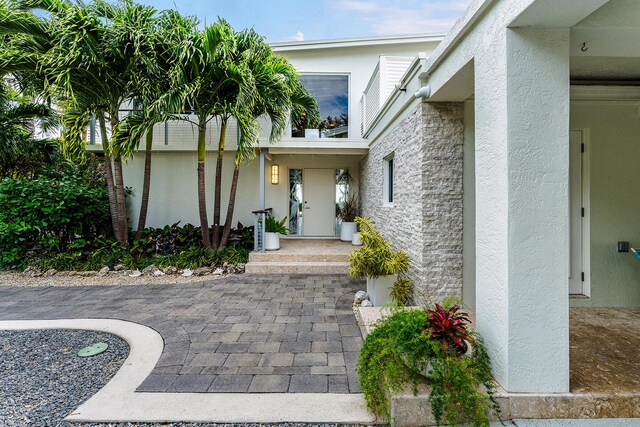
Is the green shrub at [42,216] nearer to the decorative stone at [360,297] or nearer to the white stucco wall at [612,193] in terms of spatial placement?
the decorative stone at [360,297]

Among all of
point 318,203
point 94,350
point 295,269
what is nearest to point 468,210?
point 295,269

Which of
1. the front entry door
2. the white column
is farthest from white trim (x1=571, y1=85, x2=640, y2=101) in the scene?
the front entry door

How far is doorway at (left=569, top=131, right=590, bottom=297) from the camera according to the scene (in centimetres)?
388

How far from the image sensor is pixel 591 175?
3.86m

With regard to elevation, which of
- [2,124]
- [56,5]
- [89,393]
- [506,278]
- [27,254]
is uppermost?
[56,5]

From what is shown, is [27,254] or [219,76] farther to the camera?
[27,254]

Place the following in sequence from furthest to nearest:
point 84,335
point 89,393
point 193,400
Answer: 1. point 84,335
2. point 89,393
3. point 193,400

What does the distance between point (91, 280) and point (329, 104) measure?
6999mm

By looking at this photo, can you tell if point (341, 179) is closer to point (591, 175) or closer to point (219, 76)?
point (219, 76)

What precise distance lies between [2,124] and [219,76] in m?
5.66

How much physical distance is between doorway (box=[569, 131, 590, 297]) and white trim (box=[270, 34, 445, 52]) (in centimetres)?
606

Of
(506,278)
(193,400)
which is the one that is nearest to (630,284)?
(506,278)

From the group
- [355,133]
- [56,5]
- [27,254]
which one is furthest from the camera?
[355,133]

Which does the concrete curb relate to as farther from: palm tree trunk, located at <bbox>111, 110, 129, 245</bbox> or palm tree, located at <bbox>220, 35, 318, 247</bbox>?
palm tree trunk, located at <bbox>111, 110, 129, 245</bbox>
